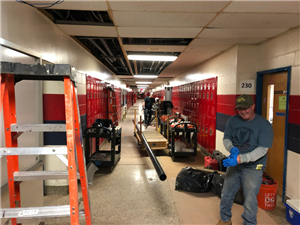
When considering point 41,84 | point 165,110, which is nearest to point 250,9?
point 41,84

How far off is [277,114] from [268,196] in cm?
136

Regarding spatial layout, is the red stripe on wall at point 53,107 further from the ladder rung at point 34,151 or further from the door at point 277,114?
the door at point 277,114

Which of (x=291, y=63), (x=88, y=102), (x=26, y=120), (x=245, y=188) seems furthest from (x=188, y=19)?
(x=88, y=102)

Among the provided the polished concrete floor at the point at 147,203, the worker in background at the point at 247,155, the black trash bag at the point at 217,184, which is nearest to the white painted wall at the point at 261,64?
the polished concrete floor at the point at 147,203

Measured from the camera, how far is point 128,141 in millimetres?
7250

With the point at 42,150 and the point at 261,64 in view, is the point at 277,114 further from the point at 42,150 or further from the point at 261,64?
the point at 42,150

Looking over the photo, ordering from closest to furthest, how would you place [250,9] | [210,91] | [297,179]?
[250,9] → [297,179] → [210,91]

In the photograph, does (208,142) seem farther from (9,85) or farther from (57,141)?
(9,85)

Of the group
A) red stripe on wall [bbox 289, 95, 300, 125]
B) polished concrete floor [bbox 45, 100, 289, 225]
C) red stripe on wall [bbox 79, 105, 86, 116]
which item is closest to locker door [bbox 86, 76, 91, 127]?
red stripe on wall [bbox 79, 105, 86, 116]

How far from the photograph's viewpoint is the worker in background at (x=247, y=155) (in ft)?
7.21

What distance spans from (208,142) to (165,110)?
313cm

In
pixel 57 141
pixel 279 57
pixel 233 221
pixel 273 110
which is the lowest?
pixel 233 221

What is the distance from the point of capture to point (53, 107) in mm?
3297

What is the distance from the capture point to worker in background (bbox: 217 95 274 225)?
2197 millimetres
